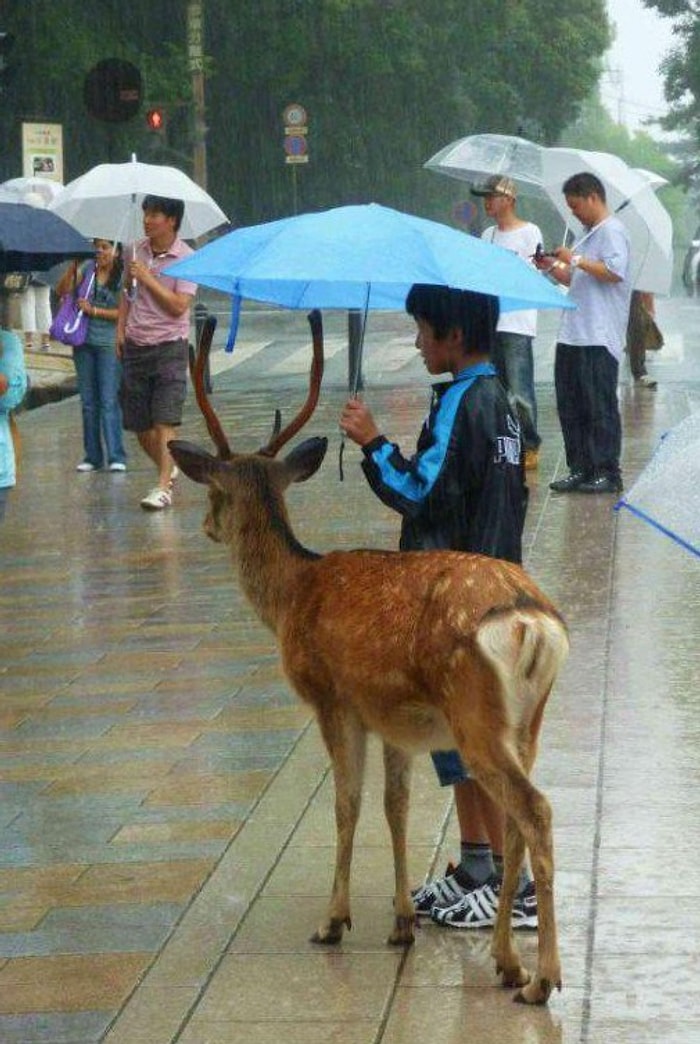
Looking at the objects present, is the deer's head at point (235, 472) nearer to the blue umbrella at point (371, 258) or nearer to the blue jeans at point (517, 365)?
the blue umbrella at point (371, 258)

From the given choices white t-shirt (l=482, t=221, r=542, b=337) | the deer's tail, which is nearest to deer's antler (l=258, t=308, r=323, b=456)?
the deer's tail

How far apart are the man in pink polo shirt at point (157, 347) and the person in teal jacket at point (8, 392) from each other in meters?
3.77

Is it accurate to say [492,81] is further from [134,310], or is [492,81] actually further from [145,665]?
[145,665]

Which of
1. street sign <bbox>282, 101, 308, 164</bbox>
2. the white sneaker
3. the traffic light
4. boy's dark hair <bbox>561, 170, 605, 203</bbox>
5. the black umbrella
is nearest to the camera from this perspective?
the black umbrella

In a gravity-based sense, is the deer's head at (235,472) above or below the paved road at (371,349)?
above

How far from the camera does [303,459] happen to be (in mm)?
5363

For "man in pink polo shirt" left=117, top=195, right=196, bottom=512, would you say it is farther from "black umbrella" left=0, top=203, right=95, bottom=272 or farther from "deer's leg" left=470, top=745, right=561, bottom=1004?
"deer's leg" left=470, top=745, right=561, bottom=1004

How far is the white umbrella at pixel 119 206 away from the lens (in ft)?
47.5

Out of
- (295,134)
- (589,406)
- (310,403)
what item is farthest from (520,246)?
(295,134)

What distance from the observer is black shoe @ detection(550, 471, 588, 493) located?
42.4 feet

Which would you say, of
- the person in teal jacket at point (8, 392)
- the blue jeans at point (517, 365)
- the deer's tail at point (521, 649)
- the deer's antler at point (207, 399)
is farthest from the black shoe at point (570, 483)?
the deer's tail at point (521, 649)

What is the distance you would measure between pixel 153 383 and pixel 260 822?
285 inches

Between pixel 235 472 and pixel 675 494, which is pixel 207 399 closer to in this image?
pixel 235 472

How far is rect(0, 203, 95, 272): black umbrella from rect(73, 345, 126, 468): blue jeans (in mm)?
5135
